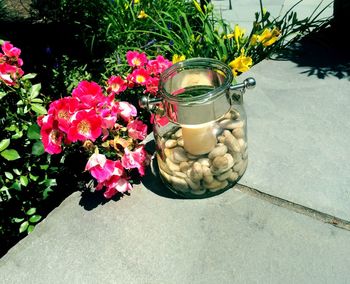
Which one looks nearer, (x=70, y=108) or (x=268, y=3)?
(x=70, y=108)

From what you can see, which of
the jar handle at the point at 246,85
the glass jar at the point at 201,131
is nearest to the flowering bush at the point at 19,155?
the glass jar at the point at 201,131

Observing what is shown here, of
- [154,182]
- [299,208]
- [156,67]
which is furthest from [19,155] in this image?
[299,208]

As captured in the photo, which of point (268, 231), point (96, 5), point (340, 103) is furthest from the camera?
point (96, 5)

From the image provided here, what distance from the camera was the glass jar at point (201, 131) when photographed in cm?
112

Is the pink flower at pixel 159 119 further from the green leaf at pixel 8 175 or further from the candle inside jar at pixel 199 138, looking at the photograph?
the green leaf at pixel 8 175

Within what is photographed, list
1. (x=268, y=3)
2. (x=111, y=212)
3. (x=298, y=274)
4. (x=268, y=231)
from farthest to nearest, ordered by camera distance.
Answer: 1. (x=268, y=3)
2. (x=111, y=212)
3. (x=268, y=231)
4. (x=298, y=274)

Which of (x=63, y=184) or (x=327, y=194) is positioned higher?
(x=327, y=194)

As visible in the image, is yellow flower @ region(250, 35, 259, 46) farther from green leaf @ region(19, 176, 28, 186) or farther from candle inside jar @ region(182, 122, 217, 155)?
green leaf @ region(19, 176, 28, 186)

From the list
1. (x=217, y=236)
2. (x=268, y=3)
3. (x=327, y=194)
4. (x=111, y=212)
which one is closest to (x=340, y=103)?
(x=327, y=194)

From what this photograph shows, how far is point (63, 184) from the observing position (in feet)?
5.98

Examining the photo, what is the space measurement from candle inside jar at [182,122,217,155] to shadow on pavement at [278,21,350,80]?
2.77 feet

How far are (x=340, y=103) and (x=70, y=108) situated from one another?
1.11 meters

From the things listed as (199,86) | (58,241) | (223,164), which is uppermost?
(199,86)

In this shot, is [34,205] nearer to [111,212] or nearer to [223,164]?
[111,212]
